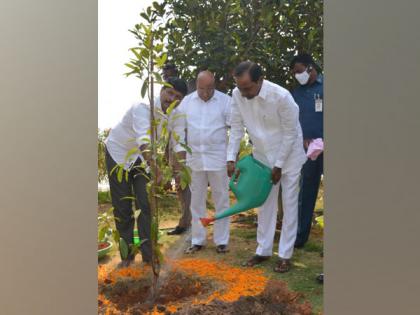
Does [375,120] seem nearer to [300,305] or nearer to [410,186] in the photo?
[410,186]

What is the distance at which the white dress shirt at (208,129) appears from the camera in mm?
3219

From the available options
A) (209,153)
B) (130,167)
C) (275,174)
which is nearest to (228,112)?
(209,153)

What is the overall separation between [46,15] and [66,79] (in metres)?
0.23

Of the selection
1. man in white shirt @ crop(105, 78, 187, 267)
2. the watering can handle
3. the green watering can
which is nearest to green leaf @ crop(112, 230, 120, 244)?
man in white shirt @ crop(105, 78, 187, 267)

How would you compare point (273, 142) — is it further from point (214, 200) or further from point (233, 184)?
point (214, 200)

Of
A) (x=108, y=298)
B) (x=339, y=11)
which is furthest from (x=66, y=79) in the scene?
(x=108, y=298)

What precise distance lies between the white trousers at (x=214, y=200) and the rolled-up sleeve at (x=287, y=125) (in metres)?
0.61

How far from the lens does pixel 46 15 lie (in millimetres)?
1698

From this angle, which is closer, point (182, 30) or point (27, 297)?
point (27, 297)

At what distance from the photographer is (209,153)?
3.22m

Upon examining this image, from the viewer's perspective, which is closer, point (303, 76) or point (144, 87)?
point (144, 87)

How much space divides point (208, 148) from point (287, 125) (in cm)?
68

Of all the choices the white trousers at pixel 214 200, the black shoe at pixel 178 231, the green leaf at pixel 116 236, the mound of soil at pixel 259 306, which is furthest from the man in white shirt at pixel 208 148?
the green leaf at pixel 116 236

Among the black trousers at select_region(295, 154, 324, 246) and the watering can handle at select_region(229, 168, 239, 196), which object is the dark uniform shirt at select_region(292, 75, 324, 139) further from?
the watering can handle at select_region(229, 168, 239, 196)
